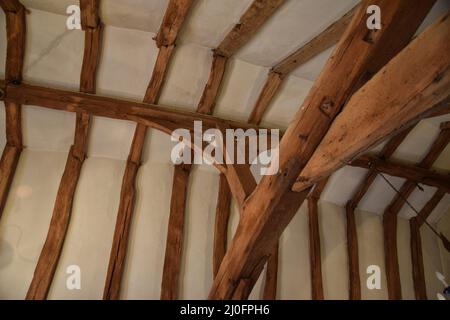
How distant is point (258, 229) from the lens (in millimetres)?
2064

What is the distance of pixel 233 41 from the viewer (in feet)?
9.73

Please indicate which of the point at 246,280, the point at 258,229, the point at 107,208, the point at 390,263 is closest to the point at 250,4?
the point at 258,229

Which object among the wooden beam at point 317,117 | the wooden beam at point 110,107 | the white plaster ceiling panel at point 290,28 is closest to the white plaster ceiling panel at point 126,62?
the wooden beam at point 110,107

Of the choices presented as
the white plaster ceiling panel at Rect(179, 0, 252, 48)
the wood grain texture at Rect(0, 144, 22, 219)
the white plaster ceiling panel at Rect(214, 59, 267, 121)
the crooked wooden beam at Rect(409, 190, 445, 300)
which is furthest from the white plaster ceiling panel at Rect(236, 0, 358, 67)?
the crooked wooden beam at Rect(409, 190, 445, 300)

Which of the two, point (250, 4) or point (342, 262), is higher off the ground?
point (250, 4)

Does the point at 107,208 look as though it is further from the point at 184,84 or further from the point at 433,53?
the point at 433,53

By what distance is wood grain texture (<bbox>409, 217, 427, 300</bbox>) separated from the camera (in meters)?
4.48

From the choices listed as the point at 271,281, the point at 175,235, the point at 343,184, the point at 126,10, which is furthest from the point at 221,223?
the point at 126,10

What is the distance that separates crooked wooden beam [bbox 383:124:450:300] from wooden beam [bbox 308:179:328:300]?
3.61 feet

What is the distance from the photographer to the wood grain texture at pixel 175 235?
338 cm

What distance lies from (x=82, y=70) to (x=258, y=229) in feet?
7.92

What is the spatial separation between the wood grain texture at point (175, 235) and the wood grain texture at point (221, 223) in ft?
1.39

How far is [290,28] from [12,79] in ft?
9.08

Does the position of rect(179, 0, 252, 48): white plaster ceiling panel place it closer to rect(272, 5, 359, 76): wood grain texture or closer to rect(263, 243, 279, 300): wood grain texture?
rect(272, 5, 359, 76): wood grain texture
